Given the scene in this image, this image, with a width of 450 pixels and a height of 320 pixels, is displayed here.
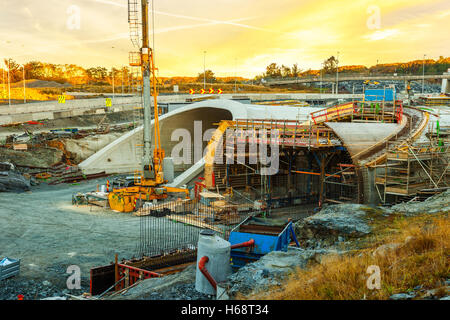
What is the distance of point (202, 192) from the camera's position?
2394 centimetres

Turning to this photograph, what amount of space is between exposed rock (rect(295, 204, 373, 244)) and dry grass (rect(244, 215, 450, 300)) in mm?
2204

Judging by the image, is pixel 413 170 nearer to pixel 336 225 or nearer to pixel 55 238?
pixel 336 225

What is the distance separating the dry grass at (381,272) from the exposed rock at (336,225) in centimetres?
220

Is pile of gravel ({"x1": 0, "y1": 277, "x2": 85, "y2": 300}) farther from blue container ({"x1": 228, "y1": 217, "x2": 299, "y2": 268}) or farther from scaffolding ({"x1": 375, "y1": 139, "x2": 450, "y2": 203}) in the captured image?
scaffolding ({"x1": 375, "y1": 139, "x2": 450, "y2": 203})

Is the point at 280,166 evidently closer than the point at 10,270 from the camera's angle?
No

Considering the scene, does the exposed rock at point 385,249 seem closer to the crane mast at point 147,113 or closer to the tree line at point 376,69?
the crane mast at point 147,113

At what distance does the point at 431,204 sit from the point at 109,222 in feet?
48.1

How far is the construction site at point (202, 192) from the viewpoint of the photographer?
12672 millimetres

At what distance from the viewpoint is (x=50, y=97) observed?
247 ft

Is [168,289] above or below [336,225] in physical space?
below

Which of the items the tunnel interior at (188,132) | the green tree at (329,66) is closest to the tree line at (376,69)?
the green tree at (329,66)

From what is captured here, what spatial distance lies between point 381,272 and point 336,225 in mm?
4329

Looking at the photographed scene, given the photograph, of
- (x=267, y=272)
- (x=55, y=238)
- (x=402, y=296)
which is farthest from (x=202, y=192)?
(x=402, y=296)
